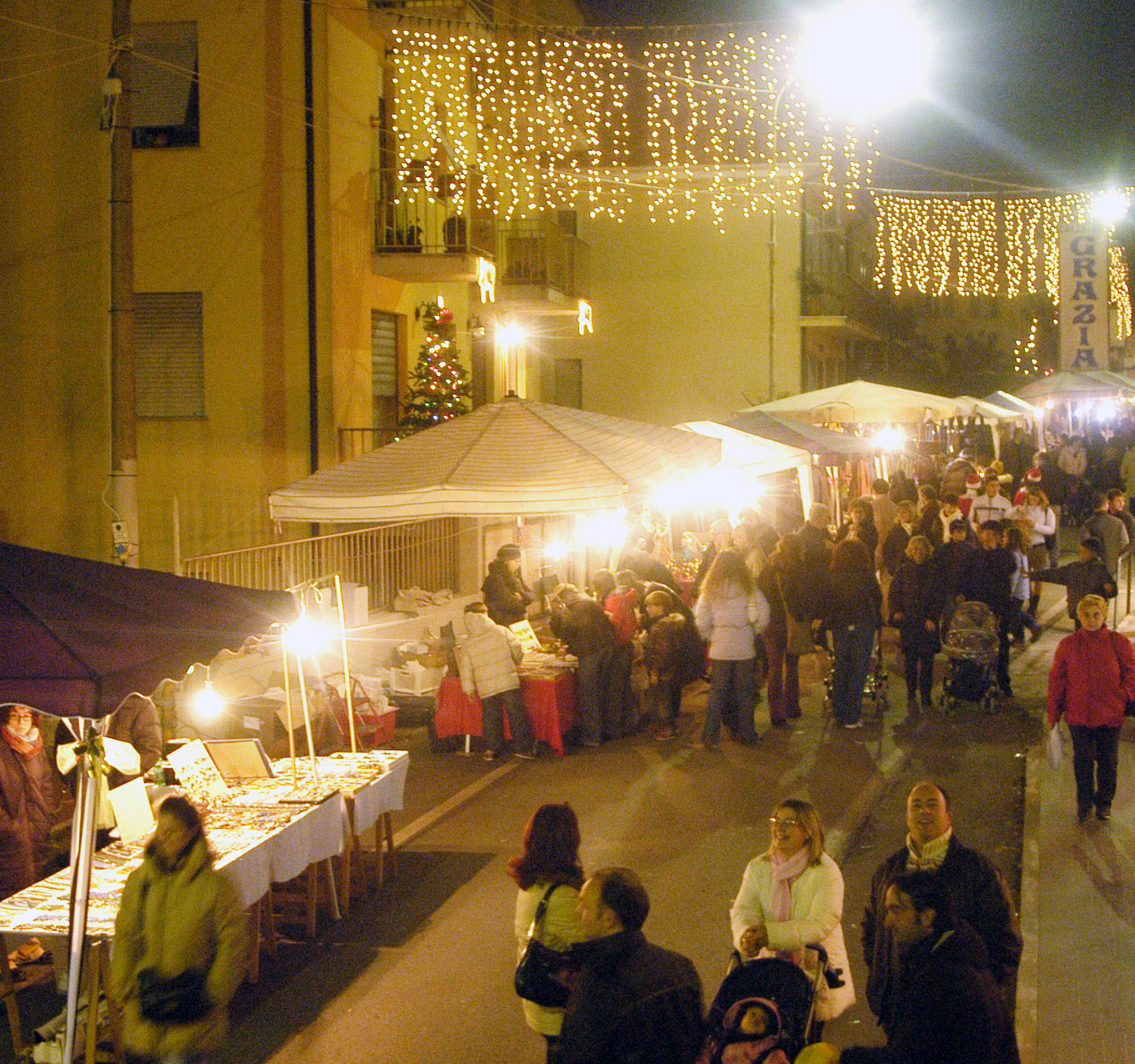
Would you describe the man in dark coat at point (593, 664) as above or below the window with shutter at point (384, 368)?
below

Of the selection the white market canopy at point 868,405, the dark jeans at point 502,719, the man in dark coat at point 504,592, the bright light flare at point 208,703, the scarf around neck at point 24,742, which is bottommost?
the dark jeans at point 502,719

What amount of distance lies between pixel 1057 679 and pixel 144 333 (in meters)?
12.6

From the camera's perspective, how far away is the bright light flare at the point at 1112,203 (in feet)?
85.5

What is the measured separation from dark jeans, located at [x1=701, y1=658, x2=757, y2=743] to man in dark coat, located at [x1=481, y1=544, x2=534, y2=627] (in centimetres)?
245

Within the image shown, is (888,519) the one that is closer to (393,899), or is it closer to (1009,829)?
(1009,829)

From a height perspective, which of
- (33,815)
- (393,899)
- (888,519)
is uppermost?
(888,519)

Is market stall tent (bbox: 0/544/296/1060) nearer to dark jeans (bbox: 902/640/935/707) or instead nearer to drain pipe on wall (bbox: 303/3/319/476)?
dark jeans (bbox: 902/640/935/707)

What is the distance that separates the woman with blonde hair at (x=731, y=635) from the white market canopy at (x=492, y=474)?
108 cm

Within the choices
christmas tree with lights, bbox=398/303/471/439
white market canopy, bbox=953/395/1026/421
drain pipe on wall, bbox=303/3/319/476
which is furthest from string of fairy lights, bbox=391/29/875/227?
white market canopy, bbox=953/395/1026/421

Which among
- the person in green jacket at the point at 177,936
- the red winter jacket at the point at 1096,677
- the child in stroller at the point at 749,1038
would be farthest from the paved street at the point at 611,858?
the child in stroller at the point at 749,1038

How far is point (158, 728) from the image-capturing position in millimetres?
8750

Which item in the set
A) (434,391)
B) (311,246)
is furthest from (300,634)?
(311,246)

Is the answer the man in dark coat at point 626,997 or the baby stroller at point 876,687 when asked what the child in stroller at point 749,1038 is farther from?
the baby stroller at point 876,687

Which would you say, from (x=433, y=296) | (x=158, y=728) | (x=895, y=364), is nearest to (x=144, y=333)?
(x=433, y=296)
